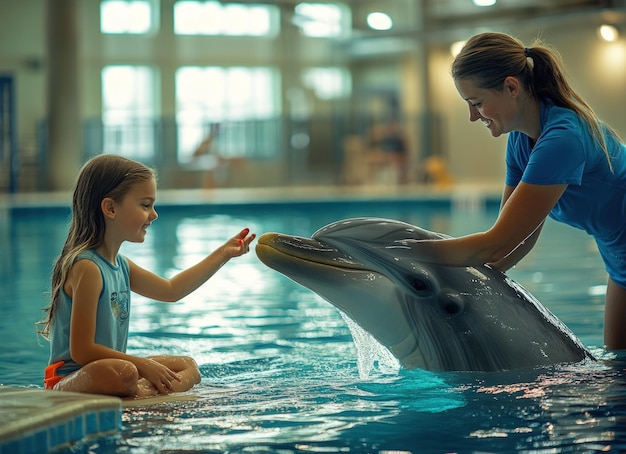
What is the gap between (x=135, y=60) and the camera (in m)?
26.3

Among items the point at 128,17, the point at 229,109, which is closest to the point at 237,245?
the point at 128,17

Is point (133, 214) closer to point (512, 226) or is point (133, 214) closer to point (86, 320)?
point (86, 320)

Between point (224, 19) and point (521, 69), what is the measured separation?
24.7m

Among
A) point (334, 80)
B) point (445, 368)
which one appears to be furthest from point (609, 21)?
point (445, 368)

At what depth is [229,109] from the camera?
27422 millimetres

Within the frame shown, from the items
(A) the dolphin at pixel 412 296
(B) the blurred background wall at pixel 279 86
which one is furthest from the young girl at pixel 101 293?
(B) the blurred background wall at pixel 279 86

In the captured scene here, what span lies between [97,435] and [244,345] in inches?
99.1

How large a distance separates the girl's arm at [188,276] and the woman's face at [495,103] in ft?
3.42

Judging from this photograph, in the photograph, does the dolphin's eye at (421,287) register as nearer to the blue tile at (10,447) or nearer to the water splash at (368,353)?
the water splash at (368,353)

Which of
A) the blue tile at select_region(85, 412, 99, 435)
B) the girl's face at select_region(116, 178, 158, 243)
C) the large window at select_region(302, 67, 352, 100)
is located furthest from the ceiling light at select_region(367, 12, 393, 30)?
the blue tile at select_region(85, 412, 99, 435)

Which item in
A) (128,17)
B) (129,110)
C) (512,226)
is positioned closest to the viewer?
(512,226)

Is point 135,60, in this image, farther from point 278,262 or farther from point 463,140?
point 278,262

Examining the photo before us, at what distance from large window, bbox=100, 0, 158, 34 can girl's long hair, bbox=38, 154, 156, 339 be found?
2355 cm

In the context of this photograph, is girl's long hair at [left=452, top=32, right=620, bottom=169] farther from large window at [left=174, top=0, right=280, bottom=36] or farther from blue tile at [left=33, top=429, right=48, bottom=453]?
large window at [left=174, top=0, right=280, bottom=36]
